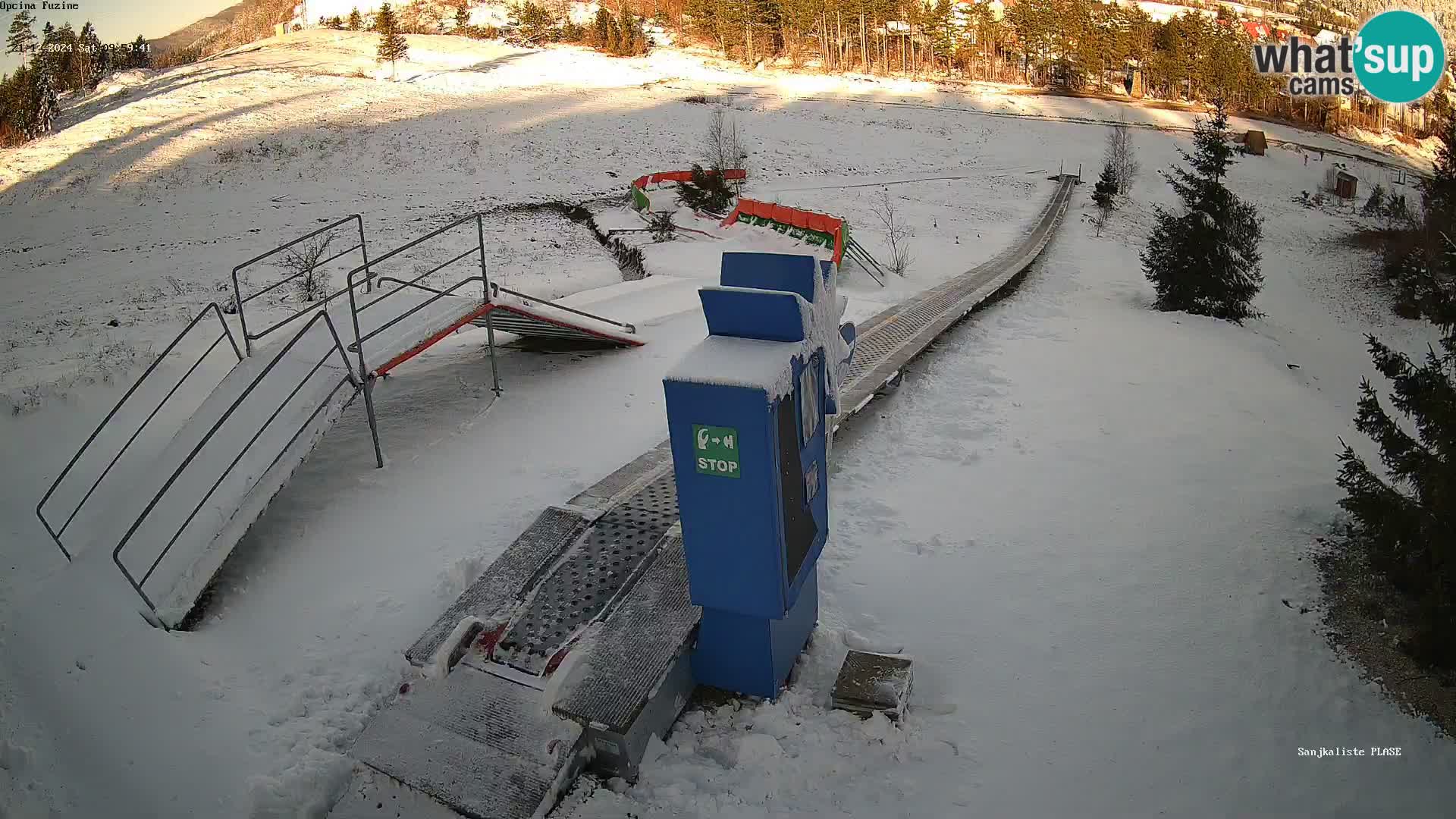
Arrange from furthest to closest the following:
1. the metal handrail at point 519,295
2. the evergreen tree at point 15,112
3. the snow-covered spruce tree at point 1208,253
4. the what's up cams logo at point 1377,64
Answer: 1. the what's up cams logo at point 1377,64
2. the evergreen tree at point 15,112
3. the snow-covered spruce tree at point 1208,253
4. the metal handrail at point 519,295

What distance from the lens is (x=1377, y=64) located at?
234ft

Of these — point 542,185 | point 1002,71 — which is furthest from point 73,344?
point 1002,71

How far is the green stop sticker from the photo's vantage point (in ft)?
13.1

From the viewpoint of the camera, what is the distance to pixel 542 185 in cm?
3042

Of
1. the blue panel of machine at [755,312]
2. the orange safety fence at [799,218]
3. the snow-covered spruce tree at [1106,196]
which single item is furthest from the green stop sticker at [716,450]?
the snow-covered spruce tree at [1106,196]

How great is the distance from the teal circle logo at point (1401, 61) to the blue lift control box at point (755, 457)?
87.8 metres

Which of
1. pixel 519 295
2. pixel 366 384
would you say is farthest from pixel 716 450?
pixel 519 295

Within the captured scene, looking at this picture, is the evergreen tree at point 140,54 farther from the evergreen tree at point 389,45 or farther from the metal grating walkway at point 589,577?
the metal grating walkway at point 589,577

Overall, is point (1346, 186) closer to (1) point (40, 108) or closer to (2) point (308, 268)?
(2) point (308, 268)

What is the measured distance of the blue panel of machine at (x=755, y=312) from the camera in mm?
4254

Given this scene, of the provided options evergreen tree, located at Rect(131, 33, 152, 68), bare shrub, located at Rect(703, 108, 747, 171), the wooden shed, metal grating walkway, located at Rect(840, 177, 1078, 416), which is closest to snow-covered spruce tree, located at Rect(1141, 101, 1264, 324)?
metal grating walkway, located at Rect(840, 177, 1078, 416)

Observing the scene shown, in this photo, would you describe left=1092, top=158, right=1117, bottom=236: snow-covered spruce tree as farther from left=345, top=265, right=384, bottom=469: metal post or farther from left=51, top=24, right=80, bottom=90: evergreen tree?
left=51, top=24, right=80, bottom=90: evergreen tree

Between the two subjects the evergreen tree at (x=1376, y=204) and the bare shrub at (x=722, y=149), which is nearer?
the evergreen tree at (x=1376, y=204)

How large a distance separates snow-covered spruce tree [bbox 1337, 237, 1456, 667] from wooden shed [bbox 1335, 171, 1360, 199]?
41.3 m
